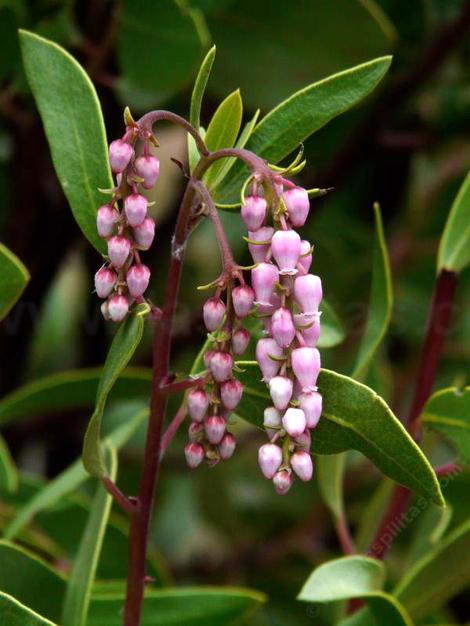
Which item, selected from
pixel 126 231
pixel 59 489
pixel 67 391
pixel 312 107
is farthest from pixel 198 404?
→ pixel 67 391

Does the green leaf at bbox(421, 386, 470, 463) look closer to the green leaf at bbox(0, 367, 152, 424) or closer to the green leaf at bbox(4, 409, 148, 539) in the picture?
the green leaf at bbox(4, 409, 148, 539)

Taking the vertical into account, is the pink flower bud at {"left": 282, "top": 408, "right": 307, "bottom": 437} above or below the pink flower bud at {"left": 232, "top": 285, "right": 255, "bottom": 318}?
below

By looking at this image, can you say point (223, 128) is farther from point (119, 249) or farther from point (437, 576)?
point (437, 576)

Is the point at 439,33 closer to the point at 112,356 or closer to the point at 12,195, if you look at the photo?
the point at 12,195

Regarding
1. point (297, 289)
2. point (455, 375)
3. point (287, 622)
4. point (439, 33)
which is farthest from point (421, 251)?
point (297, 289)

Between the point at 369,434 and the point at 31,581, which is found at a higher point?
the point at 369,434

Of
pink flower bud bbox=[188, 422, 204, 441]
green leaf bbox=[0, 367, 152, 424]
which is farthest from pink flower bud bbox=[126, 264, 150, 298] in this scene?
green leaf bbox=[0, 367, 152, 424]

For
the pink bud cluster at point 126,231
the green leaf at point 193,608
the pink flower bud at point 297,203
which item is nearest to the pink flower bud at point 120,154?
the pink bud cluster at point 126,231
